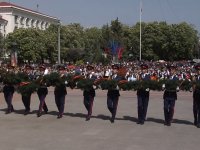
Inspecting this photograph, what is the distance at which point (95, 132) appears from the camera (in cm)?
1381

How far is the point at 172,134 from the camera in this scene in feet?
44.6

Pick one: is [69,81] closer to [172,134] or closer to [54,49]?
[172,134]

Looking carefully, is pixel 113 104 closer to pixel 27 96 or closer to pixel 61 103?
pixel 61 103

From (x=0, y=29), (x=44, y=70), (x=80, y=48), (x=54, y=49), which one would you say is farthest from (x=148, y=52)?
(x=44, y=70)

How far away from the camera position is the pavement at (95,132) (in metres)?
11.8

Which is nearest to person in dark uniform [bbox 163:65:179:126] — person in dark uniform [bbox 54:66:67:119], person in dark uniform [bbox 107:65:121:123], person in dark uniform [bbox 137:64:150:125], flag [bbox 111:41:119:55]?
person in dark uniform [bbox 137:64:150:125]

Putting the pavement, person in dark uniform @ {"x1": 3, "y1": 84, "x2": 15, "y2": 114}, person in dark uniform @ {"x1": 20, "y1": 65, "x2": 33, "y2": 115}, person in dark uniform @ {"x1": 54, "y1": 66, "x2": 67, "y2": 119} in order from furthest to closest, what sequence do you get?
person in dark uniform @ {"x1": 3, "y1": 84, "x2": 15, "y2": 114} → person in dark uniform @ {"x1": 20, "y1": 65, "x2": 33, "y2": 115} → person in dark uniform @ {"x1": 54, "y1": 66, "x2": 67, "y2": 119} → the pavement

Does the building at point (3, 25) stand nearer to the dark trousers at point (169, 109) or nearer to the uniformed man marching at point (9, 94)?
the uniformed man marching at point (9, 94)

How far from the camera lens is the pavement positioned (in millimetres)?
11758

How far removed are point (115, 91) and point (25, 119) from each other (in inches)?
131

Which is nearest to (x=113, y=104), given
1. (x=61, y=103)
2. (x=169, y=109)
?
(x=169, y=109)

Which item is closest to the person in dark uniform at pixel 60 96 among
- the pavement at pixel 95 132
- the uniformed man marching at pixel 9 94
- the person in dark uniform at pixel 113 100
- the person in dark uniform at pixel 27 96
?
the pavement at pixel 95 132

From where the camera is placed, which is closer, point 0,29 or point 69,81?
point 69,81

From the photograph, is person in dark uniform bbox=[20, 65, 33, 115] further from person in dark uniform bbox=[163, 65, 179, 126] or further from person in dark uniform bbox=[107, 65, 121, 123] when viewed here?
person in dark uniform bbox=[163, 65, 179, 126]
